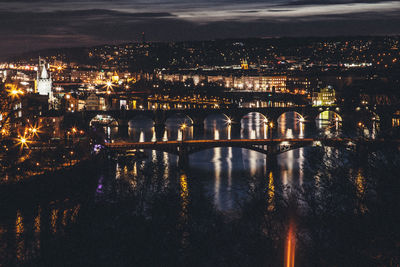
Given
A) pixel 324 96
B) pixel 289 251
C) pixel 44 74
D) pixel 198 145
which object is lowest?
pixel 198 145

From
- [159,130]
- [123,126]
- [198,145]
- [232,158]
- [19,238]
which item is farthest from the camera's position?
[123,126]

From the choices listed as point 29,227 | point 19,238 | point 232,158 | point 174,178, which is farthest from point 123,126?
point 19,238

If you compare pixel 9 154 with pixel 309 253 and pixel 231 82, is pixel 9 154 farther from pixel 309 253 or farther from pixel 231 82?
pixel 231 82

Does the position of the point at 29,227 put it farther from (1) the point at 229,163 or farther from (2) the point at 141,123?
(2) the point at 141,123

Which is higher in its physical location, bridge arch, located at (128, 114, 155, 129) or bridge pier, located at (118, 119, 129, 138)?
bridge pier, located at (118, 119, 129, 138)

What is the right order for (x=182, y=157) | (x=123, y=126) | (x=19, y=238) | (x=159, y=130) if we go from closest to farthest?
(x=19, y=238), (x=182, y=157), (x=159, y=130), (x=123, y=126)

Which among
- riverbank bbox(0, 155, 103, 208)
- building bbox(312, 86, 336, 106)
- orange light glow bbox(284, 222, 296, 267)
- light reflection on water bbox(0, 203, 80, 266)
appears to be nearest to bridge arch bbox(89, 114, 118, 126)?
riverbank bbox(0, 155, 103, 208)

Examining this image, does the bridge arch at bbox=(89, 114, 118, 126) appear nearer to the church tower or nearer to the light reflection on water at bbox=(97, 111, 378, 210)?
the light reflection on water at bbox=(97, 111, 378, 210)

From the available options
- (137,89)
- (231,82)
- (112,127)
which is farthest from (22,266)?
(231,82)
